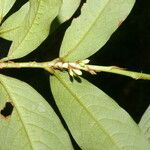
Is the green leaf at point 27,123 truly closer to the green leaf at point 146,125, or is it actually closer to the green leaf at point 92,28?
the green leaf at point 92,28

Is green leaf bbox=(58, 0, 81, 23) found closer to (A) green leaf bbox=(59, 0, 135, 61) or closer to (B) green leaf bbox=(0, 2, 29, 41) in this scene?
(A) green leaf bbox=(59, 0, 135, 61)

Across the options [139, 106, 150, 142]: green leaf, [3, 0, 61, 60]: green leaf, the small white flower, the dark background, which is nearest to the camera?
[3, 0, 61, 60]: green leaf

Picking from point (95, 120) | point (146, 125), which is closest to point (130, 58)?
point (146, 125)

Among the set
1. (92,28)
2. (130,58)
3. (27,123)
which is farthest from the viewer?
(130,58)

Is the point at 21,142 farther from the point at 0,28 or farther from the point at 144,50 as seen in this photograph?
the point at 144,50

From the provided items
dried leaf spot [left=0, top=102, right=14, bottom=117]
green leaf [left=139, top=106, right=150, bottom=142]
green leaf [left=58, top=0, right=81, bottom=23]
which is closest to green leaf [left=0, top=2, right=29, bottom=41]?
green leaf [left=58, top=0, right=81, bottom=23]

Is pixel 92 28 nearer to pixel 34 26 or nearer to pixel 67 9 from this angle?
pixel 67 9

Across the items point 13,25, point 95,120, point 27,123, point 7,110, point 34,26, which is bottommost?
point 95,120
